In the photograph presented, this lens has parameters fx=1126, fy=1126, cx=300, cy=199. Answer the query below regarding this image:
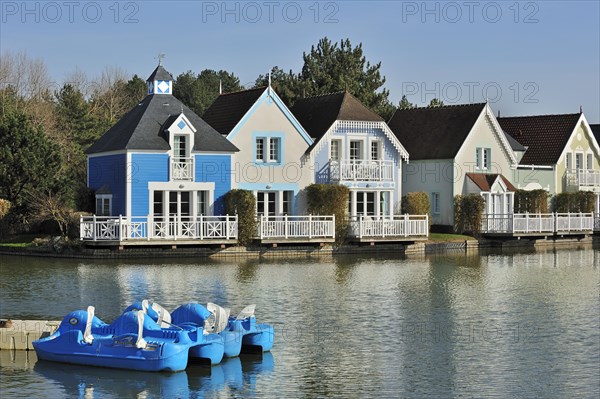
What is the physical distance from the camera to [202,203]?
154 feet

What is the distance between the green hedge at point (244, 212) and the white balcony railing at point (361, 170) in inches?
222

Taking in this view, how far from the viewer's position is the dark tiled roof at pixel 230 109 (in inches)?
1924

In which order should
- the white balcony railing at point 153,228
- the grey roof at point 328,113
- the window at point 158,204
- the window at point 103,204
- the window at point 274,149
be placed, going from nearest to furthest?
the white balcony railing at point 153,228
the window at point 158,204
the window at point 103,204
the window at point 274,149
the grey roof at point 328,113

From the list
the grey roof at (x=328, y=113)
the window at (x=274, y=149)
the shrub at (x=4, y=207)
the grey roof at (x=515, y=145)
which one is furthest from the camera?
the grey roof at (x=515, y=145)

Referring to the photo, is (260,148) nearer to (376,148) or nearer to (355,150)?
(355,150)

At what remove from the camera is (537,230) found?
54781 mm

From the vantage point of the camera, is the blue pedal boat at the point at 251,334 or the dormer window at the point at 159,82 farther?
the dormer window at the point at 159,82

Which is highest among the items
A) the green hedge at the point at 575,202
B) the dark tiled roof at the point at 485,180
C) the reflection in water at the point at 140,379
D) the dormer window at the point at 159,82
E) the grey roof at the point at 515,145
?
the dormer window at the point at 159,82

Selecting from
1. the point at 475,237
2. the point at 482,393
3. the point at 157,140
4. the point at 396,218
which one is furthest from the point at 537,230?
the point at 482,393

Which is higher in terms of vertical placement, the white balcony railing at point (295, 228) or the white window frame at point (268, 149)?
the white window frame at point (268, 149)

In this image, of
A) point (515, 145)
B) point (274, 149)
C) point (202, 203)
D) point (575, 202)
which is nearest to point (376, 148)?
point (274, 149)

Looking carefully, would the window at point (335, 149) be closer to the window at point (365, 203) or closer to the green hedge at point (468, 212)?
the window at point (365, 203)

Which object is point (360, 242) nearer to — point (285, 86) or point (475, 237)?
point (475, 237)

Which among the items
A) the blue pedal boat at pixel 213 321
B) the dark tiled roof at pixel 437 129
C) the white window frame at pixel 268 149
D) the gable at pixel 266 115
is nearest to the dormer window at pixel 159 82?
the gable at pixel 266 115
